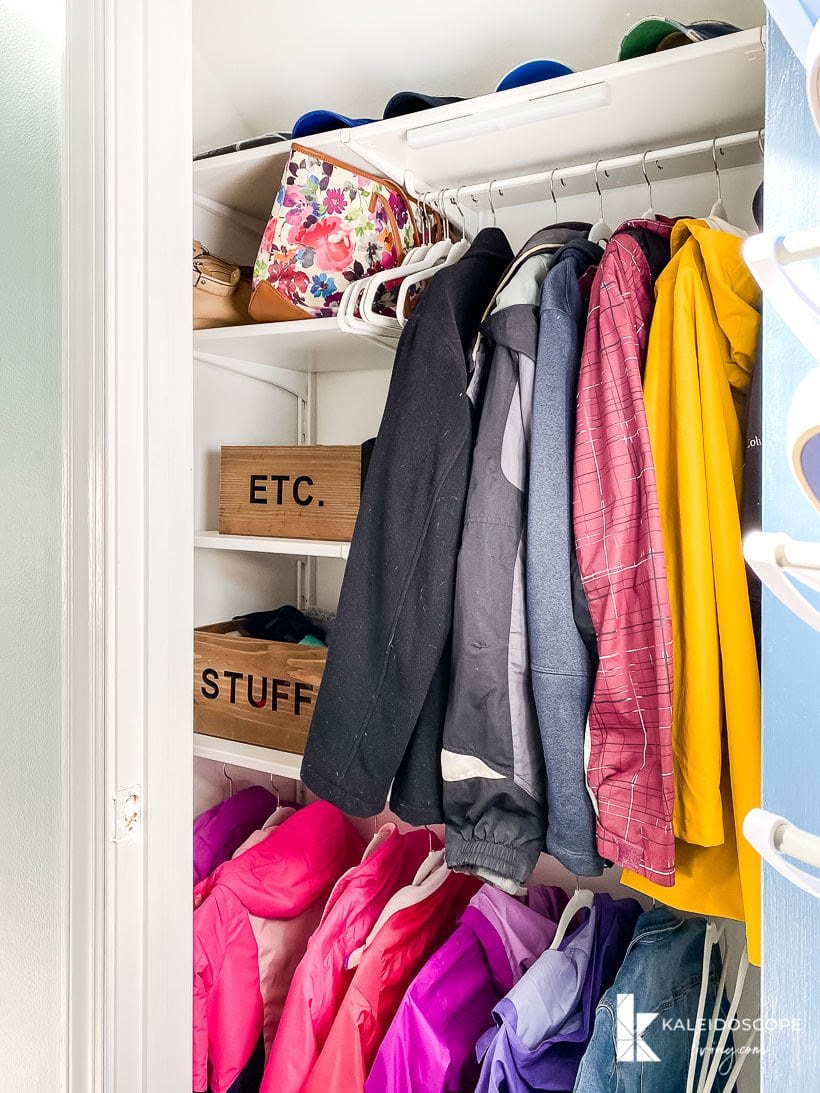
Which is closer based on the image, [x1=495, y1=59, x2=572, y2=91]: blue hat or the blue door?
the blue door

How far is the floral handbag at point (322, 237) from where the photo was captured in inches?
52.5

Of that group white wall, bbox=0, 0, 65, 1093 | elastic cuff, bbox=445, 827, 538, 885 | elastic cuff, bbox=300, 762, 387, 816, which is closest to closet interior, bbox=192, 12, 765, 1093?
elastic cuff, bbox=300, 762, 387, 816

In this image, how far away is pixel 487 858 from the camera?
41.0 inches

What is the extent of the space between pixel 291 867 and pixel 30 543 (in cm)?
85

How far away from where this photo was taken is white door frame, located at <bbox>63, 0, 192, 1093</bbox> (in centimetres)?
81

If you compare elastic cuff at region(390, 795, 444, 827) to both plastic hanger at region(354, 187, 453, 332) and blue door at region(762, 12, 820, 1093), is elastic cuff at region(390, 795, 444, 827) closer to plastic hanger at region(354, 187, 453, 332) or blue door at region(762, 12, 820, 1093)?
blue door at region(762, 12, 820, 1093)

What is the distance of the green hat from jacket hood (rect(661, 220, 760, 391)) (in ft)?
0.96

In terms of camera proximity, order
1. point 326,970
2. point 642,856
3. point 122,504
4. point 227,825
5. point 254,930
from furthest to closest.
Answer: point 227,825 < point 254,930 < point 326,970 < point 642,856 < point 122,504

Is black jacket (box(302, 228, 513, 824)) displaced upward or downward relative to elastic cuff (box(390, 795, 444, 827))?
upward

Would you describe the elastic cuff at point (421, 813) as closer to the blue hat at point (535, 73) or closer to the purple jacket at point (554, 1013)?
the purple jacket at point (554, 1013)

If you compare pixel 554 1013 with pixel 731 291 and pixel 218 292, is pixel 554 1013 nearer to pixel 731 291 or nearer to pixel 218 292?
pixel 731 291

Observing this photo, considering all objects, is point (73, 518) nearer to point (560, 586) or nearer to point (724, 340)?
point (560, 586)

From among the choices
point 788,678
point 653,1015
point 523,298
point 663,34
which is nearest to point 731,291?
point 523,298

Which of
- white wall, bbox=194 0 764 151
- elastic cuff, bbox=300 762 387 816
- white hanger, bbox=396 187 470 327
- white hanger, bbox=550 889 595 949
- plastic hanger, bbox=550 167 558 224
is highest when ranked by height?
white wall, bbox=194 0 764 151
